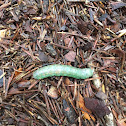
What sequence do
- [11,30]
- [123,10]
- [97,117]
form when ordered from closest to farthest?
[97,117] → [11,30] → [123,10]

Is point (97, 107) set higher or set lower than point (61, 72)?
lower

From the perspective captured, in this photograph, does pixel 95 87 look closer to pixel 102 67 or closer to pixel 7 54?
pixel 102 67

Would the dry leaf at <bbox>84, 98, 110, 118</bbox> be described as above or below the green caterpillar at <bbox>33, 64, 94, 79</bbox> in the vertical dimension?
below

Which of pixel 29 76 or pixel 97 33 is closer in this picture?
pixel 29 76

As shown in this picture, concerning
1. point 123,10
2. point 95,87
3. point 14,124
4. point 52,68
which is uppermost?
point 123,10

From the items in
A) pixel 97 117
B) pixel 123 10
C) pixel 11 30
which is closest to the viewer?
pixel 97 117

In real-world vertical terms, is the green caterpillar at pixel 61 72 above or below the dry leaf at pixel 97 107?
above

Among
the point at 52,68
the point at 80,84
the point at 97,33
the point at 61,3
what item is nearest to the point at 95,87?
the point at 80,84

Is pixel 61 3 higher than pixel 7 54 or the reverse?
higher
